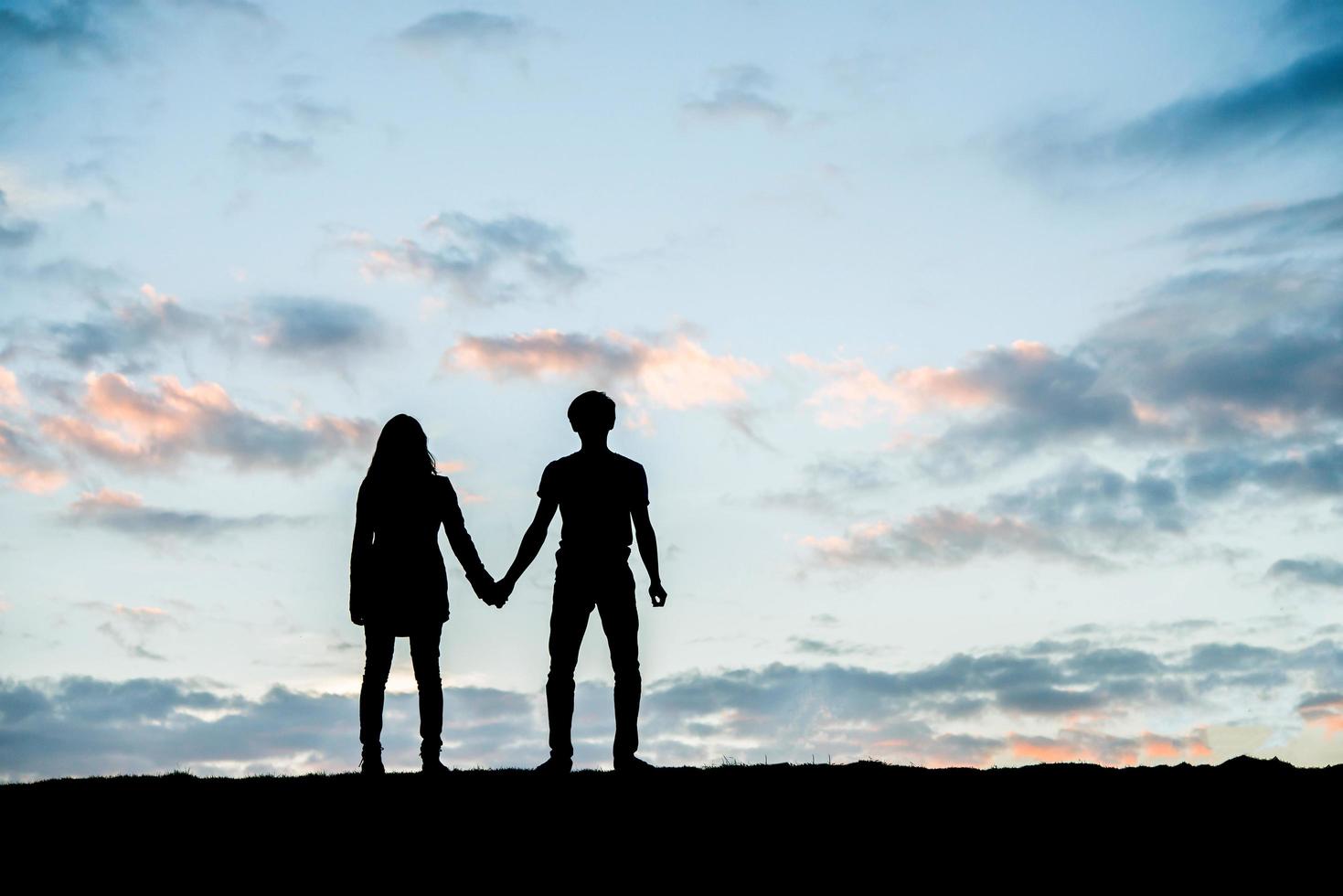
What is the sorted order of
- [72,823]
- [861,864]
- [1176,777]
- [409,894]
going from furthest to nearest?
[1176,777]
[72,823]
[861,864]
[409,894]

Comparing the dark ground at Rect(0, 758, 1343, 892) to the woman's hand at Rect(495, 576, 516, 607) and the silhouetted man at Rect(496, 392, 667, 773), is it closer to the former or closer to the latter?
the silhouetted man at Rect(496, 392, 667, 773)

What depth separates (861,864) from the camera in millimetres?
10133

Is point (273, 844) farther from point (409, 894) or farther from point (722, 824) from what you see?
point (722, 824)

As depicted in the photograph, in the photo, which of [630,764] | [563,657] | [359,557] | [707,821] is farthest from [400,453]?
[707,821]

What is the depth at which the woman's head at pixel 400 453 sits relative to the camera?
13492 mm

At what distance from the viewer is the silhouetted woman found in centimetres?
1339

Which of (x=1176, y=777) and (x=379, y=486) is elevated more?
(x=379, y=486)

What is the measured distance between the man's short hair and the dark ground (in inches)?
126

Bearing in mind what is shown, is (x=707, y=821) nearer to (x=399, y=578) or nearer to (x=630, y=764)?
(x=630, y=764)

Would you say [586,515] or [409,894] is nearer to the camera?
[409,894]

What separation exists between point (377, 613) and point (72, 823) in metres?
3.13

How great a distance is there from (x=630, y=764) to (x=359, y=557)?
10.6ft

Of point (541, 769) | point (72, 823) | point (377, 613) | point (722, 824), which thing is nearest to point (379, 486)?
point (377, 613)

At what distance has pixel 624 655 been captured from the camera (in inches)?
525
